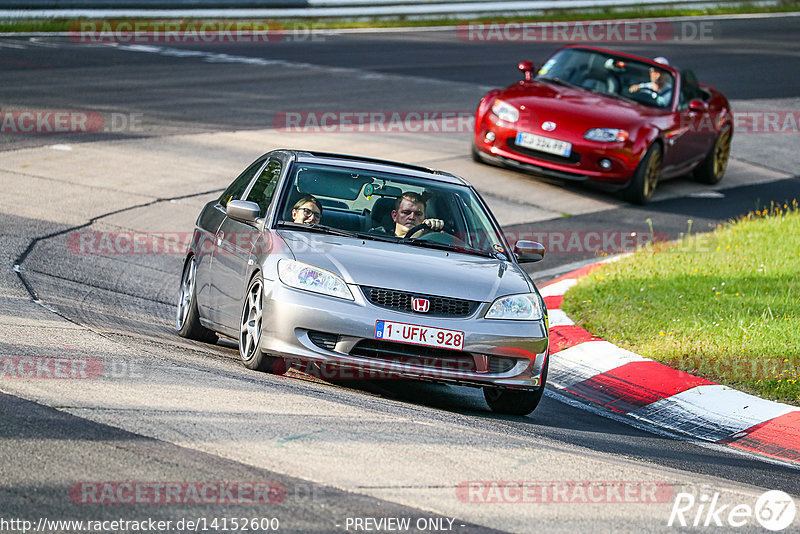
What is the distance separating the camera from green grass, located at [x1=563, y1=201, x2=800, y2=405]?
8.83 metres

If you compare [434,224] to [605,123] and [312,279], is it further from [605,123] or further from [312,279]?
[605,123]

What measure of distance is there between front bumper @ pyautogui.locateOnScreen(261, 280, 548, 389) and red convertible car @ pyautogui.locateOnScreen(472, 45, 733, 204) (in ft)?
28.3

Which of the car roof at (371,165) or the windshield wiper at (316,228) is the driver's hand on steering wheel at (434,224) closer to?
the car roof at (371,165)

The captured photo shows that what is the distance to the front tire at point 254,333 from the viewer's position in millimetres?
7395

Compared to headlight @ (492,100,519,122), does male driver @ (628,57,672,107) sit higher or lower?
higher

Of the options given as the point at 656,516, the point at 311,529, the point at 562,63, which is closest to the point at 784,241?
the point at 562,63

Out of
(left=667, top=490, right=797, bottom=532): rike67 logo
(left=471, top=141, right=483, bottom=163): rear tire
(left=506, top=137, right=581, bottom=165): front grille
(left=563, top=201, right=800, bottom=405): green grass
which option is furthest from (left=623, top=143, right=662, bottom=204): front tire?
(left=667, top=490, right=797, bottom=532): rike67 logo

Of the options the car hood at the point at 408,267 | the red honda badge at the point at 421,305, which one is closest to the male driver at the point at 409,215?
the car hood at the point at 408,267

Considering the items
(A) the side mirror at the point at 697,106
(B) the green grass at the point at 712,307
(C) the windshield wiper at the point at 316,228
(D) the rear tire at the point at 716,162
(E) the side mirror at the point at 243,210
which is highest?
(E) the side mirror at the point at 243,210

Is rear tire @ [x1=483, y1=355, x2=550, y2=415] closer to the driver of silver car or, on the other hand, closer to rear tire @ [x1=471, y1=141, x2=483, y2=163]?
the driver of silver car

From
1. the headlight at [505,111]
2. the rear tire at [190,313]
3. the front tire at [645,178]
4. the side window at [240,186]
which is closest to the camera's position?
the rear tire at [190,313]

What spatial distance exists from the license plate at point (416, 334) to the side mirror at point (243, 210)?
4.63 feet

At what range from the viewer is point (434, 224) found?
328 inches

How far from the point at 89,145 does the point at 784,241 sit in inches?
339
